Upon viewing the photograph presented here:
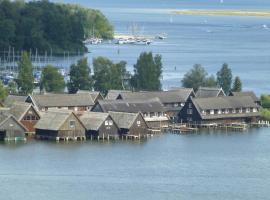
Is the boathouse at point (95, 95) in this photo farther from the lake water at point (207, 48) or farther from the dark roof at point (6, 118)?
the lake water at point (207, 48)

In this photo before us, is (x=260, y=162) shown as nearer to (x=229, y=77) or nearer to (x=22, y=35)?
(x=229, y=77)

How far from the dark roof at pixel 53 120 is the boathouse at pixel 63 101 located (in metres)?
1.54

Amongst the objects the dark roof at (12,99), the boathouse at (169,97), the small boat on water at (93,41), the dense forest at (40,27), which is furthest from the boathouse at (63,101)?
the small boat on water at (93,41)

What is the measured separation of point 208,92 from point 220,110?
1548mm

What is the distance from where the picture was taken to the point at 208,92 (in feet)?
114

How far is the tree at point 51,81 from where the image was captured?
36.6 m

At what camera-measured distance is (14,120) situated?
2984 centimetres

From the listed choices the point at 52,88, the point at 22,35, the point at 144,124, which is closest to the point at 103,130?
the point at 144,124

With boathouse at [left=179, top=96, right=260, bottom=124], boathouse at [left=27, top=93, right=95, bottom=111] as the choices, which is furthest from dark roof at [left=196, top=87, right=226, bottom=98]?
boathouse at [left=27, top=93, right=95, bottom=111]

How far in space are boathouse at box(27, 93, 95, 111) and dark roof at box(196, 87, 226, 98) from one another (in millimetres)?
2974

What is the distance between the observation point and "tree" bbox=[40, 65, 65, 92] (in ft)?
120

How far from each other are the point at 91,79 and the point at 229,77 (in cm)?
374

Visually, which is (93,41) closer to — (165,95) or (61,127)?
(165,95)

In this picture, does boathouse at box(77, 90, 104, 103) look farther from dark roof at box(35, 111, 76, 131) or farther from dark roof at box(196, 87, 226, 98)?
dark roof at box(35, 111, 76, 131)
